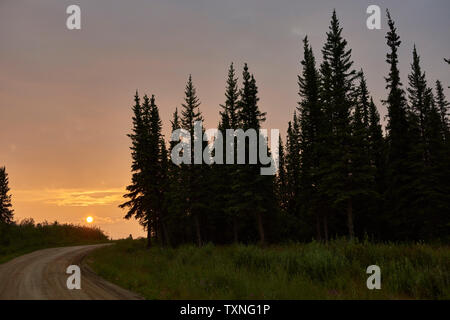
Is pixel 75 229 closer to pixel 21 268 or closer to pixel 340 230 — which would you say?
pixel 21 268

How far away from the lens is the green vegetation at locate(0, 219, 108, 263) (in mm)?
34084

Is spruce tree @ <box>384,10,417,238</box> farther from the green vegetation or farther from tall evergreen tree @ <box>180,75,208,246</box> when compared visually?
the green vegetation

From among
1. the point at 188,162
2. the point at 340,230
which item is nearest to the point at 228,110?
the point at 188,162

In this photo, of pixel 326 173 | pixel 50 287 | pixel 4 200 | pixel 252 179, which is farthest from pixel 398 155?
pixel 4 200

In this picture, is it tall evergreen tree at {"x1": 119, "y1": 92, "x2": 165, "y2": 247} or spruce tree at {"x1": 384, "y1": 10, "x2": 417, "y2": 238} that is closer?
spruce tree at {"x1": 384, "y1": 10, "x2": 417, "y2": 238}

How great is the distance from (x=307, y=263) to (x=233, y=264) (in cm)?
411

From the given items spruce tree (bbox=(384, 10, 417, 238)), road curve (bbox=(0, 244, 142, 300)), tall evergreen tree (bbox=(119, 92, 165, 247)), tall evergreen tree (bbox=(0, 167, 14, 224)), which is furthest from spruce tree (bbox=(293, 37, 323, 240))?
tall evergreen tree (bbox=(0, 167, 14, 224))

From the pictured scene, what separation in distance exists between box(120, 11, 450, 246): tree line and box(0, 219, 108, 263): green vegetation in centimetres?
923

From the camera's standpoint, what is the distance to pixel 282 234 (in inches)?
1791

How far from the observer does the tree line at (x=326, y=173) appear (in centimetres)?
3053

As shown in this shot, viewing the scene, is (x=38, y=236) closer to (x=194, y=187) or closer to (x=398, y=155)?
(x=194, y=187)

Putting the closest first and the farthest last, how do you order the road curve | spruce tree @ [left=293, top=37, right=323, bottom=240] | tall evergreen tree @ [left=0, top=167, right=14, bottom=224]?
the road curve
spruce tree @ [left=293, top=37, right=323, bottom=240]
tall evergreen tree @ [left=0, top=167, right=14, bottom=224]

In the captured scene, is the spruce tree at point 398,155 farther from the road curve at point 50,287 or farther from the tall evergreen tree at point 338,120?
the road curve at point 50,287

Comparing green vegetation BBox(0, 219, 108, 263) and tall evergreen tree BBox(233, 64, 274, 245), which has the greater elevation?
tall evergreen tree BBox(233, 64, 274, 245)
